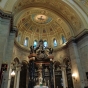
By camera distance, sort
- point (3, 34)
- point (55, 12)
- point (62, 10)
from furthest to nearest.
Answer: point (55, 12), point (62, 10), point (3, 34)

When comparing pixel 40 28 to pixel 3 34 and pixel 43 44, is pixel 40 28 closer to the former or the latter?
pixel 43 44

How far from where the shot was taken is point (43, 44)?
17.5m

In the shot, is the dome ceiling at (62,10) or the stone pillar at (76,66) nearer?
the stone pillar at (76,66)

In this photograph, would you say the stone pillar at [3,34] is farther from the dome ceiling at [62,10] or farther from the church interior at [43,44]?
the dome ceiling at [62,10]

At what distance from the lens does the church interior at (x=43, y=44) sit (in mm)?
11848

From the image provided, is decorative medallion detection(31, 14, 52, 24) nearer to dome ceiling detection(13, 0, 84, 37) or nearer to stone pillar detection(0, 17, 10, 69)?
dome ceiling detection(13, 0, 84, 37)

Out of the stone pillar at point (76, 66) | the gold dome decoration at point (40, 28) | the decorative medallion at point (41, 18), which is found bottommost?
the stone pillar at point (76, 66)

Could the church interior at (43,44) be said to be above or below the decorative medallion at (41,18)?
below

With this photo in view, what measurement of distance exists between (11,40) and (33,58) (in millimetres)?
4570

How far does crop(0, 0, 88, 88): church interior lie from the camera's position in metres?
11.8

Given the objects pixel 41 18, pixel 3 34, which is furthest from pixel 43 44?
pixel 3 34

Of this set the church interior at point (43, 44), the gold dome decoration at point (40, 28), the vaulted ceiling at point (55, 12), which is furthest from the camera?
the gold dome decoration at point (40, 28)

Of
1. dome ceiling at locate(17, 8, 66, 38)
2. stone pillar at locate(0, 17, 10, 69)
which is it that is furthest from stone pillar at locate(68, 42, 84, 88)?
stone pillar at locate(0, 17, 10, 69)

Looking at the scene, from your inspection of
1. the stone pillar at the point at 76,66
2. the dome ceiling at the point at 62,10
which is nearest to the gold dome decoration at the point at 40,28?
the dome ceiling at the point at 62,10
